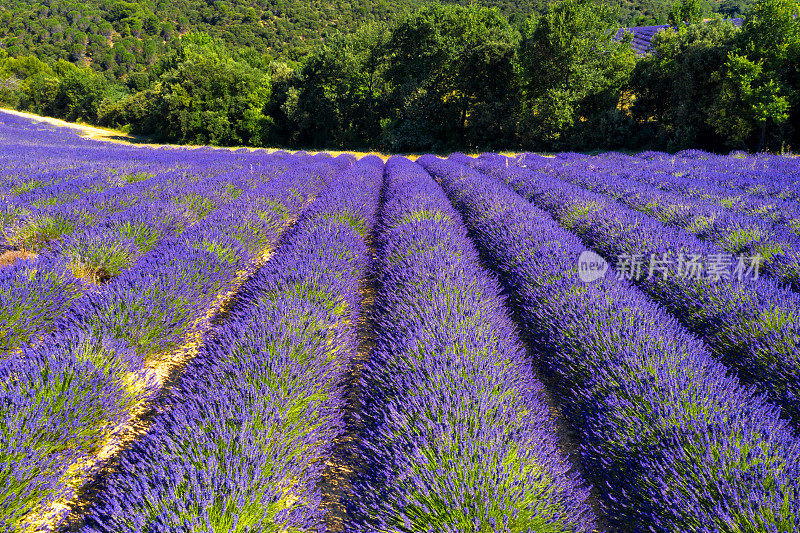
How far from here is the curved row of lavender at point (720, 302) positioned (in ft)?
6.55

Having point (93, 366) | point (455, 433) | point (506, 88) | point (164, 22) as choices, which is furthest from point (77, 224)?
point (164, 22)

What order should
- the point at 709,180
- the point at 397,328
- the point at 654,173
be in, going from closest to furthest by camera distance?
the point at 397,328, the point at 709,180, the point at 654,173

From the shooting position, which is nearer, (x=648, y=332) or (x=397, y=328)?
(x=648, y=332)

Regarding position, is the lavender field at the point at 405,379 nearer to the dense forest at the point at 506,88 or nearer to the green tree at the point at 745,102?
the green tree at the point at 745,102

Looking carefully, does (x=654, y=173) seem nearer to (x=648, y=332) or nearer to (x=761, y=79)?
(x=648, y=332)

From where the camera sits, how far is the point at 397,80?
1919 cm

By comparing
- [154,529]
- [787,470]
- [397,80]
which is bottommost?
[154,529]

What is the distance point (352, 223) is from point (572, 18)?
15280mm

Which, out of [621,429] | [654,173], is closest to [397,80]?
[654,173]

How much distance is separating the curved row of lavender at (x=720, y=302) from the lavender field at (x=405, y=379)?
0.06 ft

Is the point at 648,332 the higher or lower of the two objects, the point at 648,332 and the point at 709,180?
the lower

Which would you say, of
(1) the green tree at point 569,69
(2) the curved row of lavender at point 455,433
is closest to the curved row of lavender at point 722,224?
(2) the curved row of lavender at point 455,433

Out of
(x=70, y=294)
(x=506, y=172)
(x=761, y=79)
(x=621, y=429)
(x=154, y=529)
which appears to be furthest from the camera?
(x=761, y=79)

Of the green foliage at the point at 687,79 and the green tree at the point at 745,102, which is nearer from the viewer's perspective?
the green tree at the point at 745,102
